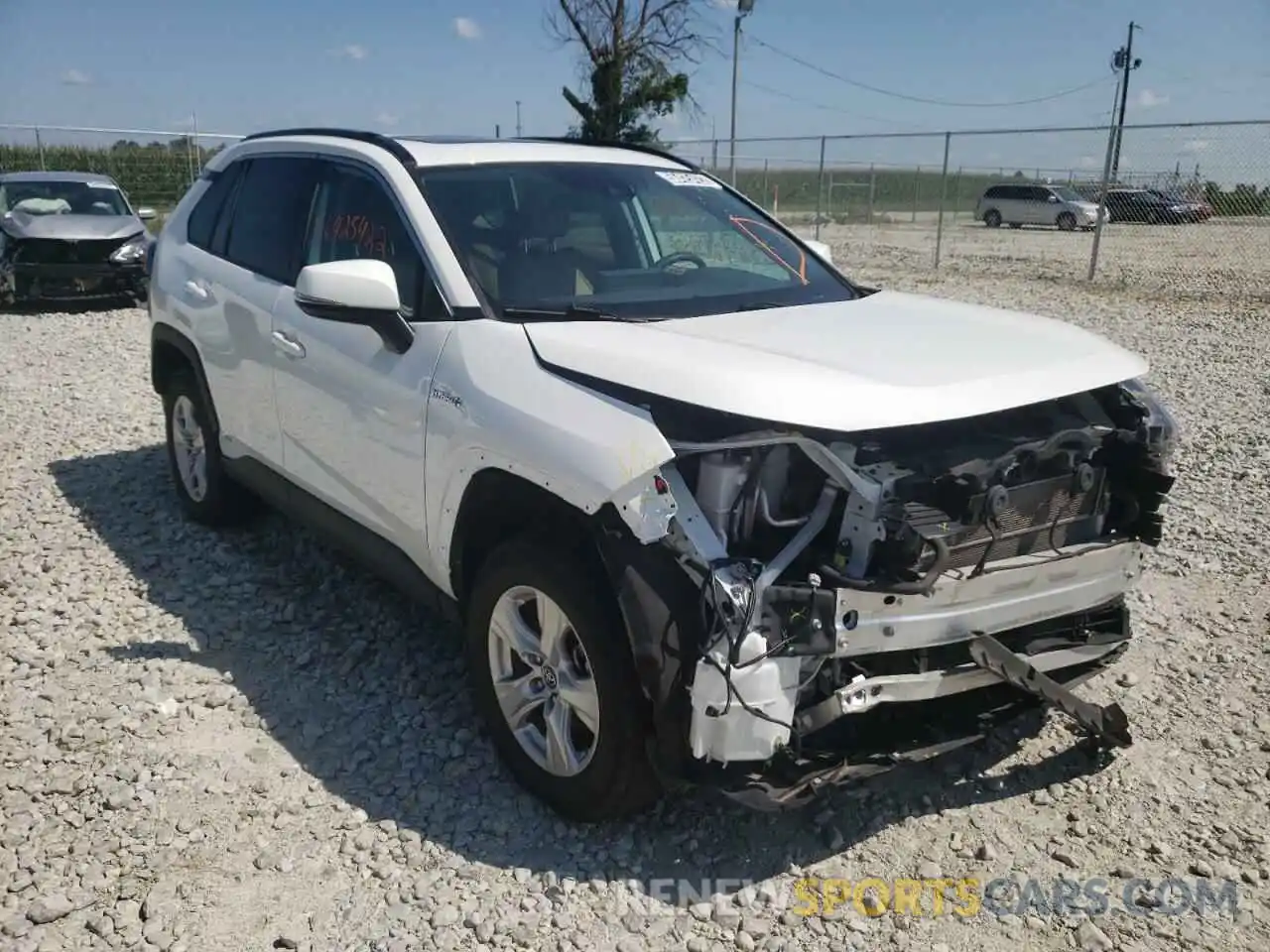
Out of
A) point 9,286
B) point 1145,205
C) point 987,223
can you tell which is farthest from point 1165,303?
point 987,223

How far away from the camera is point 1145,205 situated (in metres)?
19.0

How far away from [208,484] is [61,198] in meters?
9.80

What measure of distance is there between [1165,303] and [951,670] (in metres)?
12.5

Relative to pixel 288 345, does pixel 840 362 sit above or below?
above

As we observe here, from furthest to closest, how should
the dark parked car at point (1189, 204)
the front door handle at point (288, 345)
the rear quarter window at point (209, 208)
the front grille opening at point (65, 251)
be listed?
the dark parked car at point (1189, 204) → the front grille opening at point (65, 251) → the rear quarter window at point (209, 208) → the front door handle at point (288, 345)

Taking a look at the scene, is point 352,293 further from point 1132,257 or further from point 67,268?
point 1132,257

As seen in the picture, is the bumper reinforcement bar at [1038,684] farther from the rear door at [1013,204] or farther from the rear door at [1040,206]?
the rear door at [1013,204]

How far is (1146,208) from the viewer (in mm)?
19094

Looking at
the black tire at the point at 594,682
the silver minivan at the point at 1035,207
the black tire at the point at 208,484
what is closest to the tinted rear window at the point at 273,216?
the black tire at the point at 208,484

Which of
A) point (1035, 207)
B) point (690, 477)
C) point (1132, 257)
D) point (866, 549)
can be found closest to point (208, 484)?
point (690, 477)

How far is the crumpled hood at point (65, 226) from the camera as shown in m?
12.1

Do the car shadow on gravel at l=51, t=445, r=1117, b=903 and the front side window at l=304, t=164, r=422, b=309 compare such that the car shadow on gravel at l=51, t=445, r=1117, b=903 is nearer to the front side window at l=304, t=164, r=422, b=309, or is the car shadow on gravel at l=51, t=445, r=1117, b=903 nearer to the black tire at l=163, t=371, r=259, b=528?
the black tire at l=163, t=371, r=259, b=528

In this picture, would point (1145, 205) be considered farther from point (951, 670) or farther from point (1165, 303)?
point (951, 670)

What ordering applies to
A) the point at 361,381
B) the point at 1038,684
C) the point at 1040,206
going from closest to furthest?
the point at 1038,684, the point at 361,381, the point at 1040,206
